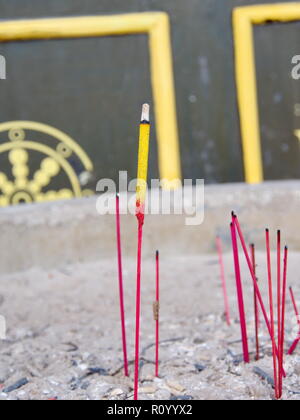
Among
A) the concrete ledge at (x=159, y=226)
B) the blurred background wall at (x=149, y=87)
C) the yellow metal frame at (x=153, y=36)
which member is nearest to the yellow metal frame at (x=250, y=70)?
the blurred background wall at (x=149, y=87)

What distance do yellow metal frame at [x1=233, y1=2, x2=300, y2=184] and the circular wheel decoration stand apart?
766 mm

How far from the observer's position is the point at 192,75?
8.13 ft

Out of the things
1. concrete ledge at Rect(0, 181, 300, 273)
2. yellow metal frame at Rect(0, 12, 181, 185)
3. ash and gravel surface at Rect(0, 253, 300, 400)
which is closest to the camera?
ash and gravel surface at Rect(0, 253, 300, 400)

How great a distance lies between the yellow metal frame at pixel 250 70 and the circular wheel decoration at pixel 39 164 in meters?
0.77

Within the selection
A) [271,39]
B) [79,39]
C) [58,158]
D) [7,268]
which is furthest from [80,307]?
[271,39]

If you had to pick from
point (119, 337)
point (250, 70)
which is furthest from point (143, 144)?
point (250, 70)

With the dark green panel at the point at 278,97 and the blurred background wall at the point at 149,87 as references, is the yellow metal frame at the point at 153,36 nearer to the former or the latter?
the blurred background wall at the point at 149,87

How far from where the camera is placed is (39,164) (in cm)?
239

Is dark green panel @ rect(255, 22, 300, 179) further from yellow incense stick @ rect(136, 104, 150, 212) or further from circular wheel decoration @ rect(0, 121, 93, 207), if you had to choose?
yellow incense stick @ rect(136, 104, 150, 212)

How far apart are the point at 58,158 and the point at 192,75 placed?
0.74 metres

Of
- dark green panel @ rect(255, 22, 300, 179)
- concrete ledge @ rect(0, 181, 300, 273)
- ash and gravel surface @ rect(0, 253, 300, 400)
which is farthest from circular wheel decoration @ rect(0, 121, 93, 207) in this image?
dark green panel @ rect(255, 22, 300, 179)

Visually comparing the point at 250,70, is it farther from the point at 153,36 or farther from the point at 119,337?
the point at 119,337

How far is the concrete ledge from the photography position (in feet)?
6.68

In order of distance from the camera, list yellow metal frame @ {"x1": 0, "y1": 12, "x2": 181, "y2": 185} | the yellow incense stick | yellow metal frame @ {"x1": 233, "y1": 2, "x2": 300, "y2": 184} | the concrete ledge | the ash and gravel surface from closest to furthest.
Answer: the yellow incense stick
the ash and gravel surface
the concrete ledge
yellow metal frame @ {"x1": 0, "y1": 12, "x2": 181, "y2": 185}
yellow metal frame @ {"x1": 233, "y1": 2, "x2": 300, "y2": 184}
